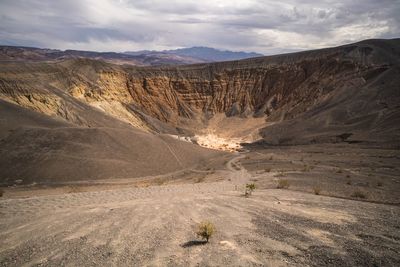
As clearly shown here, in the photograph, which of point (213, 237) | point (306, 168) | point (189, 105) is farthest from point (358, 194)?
point (189, 105)

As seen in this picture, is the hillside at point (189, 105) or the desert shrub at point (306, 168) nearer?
the desert shrub at point (306, 168)

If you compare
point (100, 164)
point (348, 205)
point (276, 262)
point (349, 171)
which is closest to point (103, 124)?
point (100, 164)

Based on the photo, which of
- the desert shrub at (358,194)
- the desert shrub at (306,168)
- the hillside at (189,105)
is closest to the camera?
the desert shrub at (358,194)

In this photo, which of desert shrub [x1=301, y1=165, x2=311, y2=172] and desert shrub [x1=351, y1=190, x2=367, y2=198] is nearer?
desert shrub [x1=351, y1=190, x2=367, y2=198]

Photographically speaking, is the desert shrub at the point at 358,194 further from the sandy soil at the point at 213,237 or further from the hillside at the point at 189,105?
the hillside at the point at 189,105

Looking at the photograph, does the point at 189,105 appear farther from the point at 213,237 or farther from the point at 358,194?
the point at 213,237

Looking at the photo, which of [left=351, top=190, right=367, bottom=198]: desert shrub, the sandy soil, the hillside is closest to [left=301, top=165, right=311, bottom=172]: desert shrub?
[left=351, top=190, right=367, bottom=198]: desert shrub

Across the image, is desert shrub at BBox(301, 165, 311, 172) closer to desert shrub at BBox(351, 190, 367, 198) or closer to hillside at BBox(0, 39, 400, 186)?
desert shrub at BBox(351, 190, 367, 198)

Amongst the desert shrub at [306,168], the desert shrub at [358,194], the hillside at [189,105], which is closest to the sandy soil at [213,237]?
the desert shrub at [358,194]
